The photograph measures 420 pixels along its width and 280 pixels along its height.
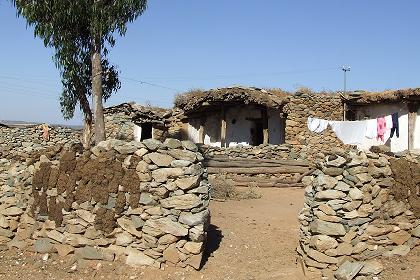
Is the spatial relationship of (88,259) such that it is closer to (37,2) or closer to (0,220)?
(0,220)

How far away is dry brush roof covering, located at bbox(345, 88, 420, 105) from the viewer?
14.9 m

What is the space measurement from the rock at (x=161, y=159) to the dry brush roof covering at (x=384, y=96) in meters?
11.4

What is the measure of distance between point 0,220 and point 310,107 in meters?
13.1

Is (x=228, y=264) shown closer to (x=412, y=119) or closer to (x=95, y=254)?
(x=95, y=254)

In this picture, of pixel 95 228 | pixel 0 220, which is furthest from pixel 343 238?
pixel 0 220

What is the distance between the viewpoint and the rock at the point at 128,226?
6277 millimetres

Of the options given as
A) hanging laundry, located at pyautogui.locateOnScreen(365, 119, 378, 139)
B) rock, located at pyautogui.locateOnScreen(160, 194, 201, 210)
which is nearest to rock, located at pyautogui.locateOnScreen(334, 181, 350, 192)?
rock, located at pyautogui.locateOnScreen(160, 194, 201, 210)

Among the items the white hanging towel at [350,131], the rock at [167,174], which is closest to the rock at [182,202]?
the rock at [167,174]

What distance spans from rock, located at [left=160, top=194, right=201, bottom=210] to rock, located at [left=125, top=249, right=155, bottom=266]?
2.55 feet

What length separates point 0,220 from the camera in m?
7.09

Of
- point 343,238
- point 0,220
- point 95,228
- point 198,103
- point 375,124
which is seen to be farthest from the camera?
point 198,103

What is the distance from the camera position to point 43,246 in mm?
6641

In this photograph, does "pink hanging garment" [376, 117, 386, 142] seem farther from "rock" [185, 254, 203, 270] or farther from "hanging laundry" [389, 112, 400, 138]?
"rock" [185, 254, 203, 270]

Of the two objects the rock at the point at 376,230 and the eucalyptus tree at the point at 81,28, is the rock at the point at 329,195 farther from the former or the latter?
the eucalyptus tree at the point at 81,28
